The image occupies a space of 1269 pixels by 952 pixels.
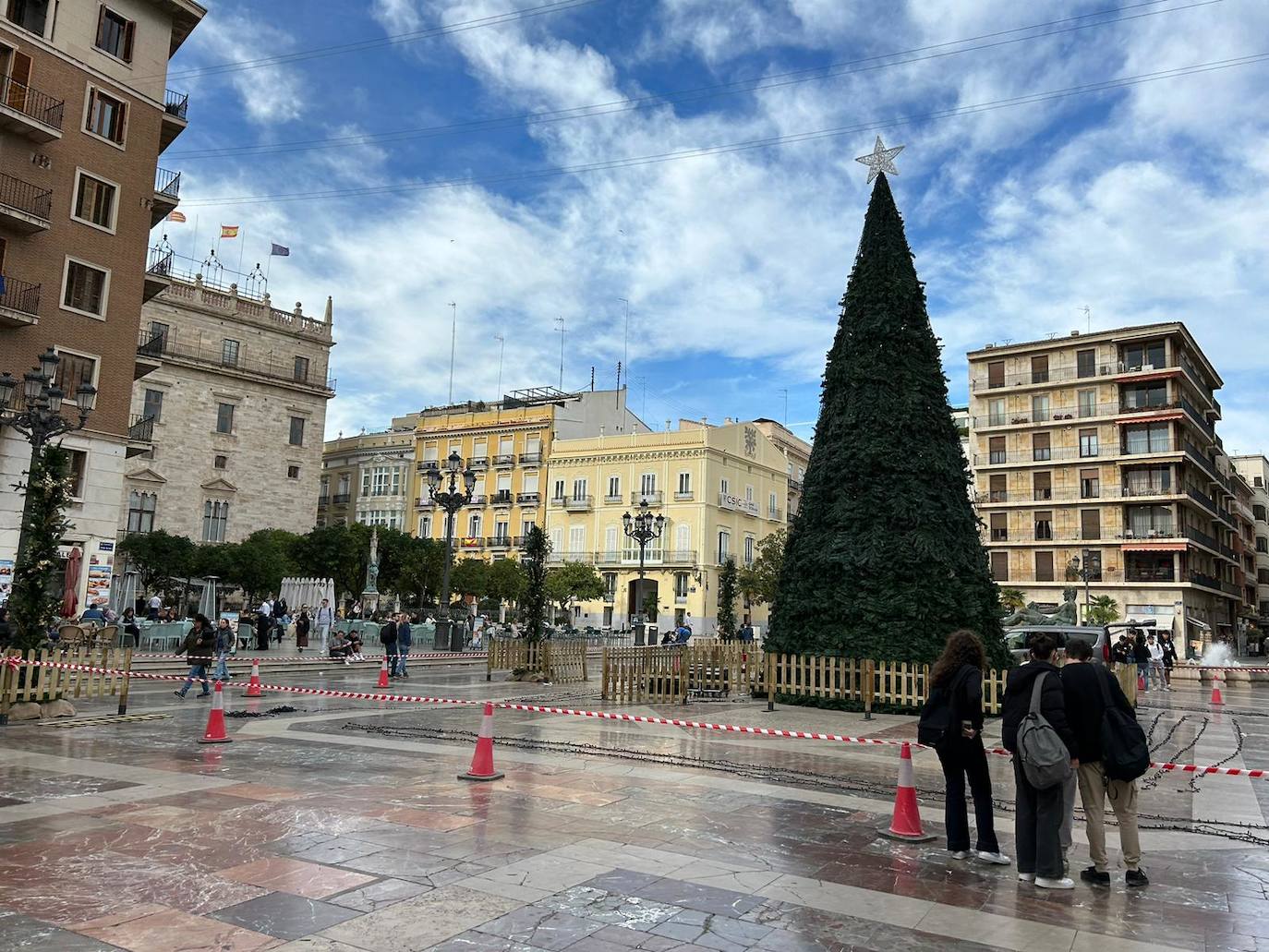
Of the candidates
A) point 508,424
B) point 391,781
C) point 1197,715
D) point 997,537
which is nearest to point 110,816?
point 391,781

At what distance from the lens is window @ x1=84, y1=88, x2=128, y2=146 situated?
86.1 ft

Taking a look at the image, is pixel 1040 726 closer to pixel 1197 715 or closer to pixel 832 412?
pixel 832 412

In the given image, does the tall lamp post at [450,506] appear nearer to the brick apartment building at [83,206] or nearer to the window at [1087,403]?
the brick apartment building at [83,206]

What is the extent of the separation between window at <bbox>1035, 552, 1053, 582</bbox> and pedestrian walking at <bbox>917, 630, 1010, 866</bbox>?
5340 centimetres

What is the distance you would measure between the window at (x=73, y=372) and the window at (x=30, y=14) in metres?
9.00

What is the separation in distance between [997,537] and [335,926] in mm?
57793

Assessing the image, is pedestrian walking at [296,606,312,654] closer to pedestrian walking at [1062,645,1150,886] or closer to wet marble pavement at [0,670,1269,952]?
wet marble pavement at [0,670,1269,952]

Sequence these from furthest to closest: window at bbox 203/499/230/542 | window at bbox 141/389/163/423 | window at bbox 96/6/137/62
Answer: window at bbox 203/499/230/542
window at bbox 141/389/163/423
window at bbox 96/6/137/62

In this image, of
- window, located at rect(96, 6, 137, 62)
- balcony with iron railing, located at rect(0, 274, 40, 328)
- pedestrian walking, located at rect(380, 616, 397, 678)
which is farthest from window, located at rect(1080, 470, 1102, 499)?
balcony with iron railing, located at rect(0, 274, 40, 328)

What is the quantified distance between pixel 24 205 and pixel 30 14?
556 centimetres

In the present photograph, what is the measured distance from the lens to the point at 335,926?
179 inches

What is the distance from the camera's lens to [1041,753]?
552 centimetres

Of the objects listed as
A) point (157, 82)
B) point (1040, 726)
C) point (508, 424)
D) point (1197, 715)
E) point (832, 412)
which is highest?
point (157, 82)

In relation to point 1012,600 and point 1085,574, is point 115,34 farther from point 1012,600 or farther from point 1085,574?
point 1012,600
